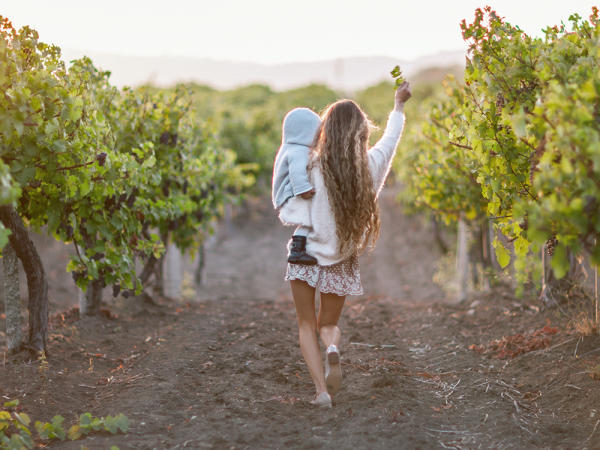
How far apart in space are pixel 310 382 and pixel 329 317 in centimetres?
81

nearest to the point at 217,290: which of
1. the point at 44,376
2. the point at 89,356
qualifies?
the point at 89,356

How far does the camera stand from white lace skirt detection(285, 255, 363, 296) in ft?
13.2

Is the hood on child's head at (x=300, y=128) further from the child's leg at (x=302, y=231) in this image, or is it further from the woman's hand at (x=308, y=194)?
the child's leg at (x=302, y=231)

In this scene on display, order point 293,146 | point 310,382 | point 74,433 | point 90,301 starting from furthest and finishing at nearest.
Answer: point 90,301 → point 310,382 → point 293,146 → point 74,433

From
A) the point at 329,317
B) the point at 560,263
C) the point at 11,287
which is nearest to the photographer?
the point at 560,263

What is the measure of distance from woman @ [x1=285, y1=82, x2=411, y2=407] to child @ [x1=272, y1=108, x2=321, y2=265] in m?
0.06

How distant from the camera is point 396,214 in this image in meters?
23.3

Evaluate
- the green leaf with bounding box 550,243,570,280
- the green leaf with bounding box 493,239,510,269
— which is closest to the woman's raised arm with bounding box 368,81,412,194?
the green leaf with bounding box 493,239,510,269

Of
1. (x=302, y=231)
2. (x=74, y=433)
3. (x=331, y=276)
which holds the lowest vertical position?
(x=74, y=433)

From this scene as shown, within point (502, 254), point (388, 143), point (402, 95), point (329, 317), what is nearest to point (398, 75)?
point (402, 95)

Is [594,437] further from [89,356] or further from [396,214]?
[396,214]

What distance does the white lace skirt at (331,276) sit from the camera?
13.2 ft

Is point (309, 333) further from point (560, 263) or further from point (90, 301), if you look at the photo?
point (90, 301)

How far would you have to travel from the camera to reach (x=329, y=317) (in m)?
4.22
